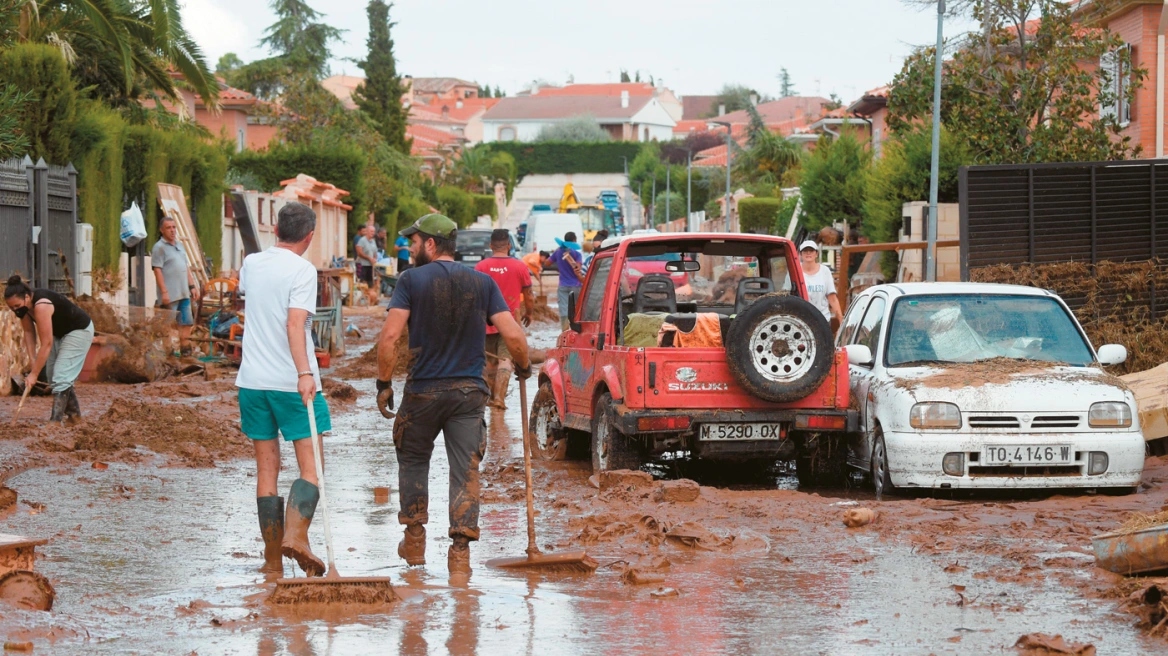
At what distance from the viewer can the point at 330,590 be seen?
6.45 meters

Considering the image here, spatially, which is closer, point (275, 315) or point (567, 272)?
point (275, 315)

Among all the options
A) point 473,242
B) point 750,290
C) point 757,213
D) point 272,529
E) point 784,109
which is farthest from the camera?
point 784,109

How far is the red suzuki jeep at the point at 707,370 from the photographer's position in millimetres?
10234

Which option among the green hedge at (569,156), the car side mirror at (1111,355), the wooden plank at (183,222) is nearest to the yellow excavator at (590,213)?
the wooden plank at (183,222)

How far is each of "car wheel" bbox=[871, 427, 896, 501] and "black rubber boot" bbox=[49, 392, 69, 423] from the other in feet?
23.0

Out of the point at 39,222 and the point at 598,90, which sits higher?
the point at 598,90

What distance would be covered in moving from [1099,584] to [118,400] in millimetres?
9588

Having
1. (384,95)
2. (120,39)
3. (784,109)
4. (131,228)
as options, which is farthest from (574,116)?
(131,228)

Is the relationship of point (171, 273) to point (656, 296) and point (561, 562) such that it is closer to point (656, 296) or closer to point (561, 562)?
point (656, 296)

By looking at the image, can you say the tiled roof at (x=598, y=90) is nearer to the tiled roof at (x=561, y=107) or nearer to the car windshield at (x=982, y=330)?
the tiled roof at (x=561, y=107)

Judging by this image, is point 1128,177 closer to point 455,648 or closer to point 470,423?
point 470,423

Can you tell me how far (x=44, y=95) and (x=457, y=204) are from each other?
65087mm

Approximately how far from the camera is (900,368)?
10.5 m

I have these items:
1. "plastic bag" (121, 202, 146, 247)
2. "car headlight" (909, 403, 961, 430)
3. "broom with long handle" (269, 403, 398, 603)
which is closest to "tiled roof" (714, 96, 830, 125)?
"plastic bag" (121, 202, 146, 247)
